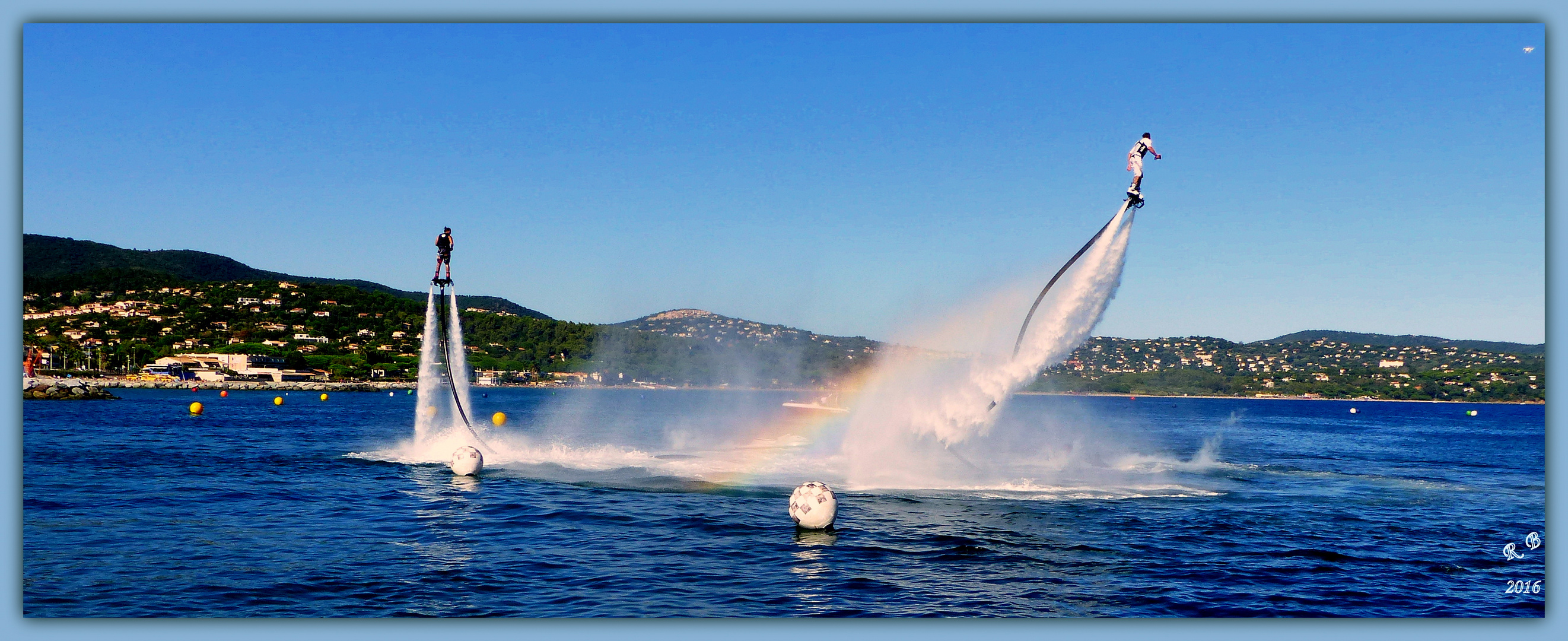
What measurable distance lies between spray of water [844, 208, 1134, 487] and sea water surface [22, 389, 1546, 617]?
4.96 feet

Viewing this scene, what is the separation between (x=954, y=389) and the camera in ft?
86.4

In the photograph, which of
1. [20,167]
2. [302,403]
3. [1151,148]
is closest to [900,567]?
[1151,148]

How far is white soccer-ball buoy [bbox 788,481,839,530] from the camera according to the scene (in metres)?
19.5

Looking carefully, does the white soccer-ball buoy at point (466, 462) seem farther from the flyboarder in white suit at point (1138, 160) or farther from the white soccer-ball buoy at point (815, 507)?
the flyboarder in white suit at point (1138, 160)

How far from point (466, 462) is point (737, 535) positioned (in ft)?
44.3

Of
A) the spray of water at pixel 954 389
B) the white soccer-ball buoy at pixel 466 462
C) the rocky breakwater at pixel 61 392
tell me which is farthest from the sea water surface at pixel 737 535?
the rocky breakwater at pixel 61 392

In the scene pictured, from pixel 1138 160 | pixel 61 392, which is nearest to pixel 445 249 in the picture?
pixel 1138 160

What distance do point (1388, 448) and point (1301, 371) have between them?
58262 millimetres

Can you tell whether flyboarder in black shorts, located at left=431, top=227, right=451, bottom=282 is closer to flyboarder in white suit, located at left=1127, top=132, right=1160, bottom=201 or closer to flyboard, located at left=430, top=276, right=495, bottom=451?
flyboard, located at left=430, top=276, right=495, bottom=451

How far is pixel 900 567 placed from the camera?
53.5 ft

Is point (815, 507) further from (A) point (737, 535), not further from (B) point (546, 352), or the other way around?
(B) point (546, 352)

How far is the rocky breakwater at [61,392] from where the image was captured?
8625 centimetres

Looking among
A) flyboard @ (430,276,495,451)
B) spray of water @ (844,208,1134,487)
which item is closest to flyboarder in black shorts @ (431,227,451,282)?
flyboard @ (430,276,495,451)

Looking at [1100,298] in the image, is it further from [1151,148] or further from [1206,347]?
[1206,347]
